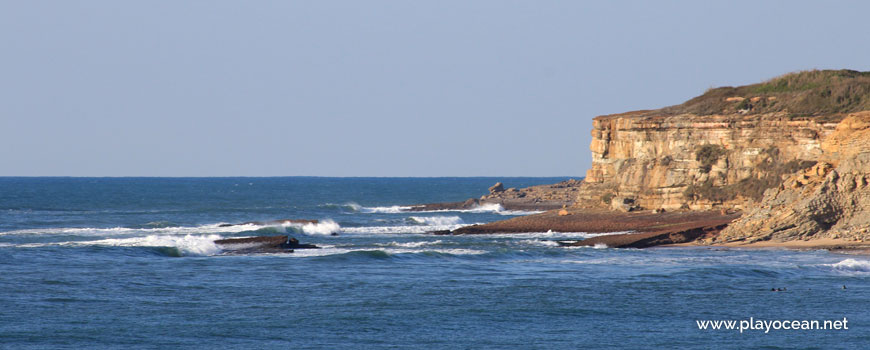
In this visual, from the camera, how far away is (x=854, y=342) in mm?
22375

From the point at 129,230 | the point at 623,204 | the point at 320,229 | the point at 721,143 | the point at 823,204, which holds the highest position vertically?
the point at 721,143

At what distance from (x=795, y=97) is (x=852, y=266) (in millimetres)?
22065

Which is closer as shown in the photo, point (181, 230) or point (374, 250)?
point (374, 250)

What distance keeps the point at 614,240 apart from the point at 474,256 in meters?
7.40

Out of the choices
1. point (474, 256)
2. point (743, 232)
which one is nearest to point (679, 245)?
point (743, 232)

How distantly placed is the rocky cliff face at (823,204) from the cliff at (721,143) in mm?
6181

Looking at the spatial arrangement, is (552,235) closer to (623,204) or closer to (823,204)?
(623,204)

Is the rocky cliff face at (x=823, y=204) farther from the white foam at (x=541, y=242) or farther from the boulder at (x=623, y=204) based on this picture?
the boulder at (x=623, y=204)

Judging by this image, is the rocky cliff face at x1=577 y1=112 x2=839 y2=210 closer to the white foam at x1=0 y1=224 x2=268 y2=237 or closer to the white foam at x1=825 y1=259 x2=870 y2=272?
the white foam at x1=825 y1=259 x2=870 y2=272

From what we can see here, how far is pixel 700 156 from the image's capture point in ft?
183

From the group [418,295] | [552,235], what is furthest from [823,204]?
[418,295]

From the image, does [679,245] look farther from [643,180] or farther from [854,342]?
[854,342]

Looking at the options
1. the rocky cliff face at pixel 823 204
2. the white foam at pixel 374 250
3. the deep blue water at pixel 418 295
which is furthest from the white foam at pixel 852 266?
the white foam at pixel 374 250

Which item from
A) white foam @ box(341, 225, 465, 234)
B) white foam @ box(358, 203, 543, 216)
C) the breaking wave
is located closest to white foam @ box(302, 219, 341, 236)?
the breaking wave
